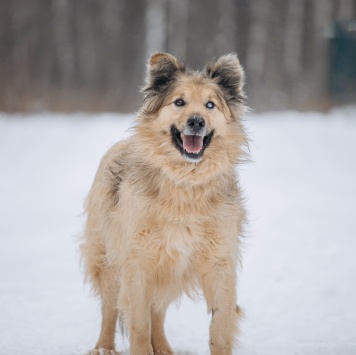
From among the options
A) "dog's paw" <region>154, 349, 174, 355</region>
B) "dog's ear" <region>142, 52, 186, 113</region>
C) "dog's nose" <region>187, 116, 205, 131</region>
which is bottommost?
"dog's paw" <region>154, 349, 174, 355</region>

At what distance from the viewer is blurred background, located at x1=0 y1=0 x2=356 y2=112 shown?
80.9ft

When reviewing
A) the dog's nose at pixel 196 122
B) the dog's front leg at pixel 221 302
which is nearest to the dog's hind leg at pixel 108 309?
the dog's front leg at pixel 221 302

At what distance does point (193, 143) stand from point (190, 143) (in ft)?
0.08

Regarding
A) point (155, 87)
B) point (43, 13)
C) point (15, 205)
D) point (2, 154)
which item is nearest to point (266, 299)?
point (155, 87)

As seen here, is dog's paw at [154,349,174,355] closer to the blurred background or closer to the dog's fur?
the dog's fur

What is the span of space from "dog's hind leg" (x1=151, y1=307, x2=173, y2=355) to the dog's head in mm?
1273

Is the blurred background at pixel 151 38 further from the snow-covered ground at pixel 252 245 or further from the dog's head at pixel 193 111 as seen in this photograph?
the dog's head at pixel 193 111

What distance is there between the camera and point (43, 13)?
25781mm

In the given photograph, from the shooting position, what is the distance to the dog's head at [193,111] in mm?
4484

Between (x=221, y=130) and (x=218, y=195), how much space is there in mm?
517

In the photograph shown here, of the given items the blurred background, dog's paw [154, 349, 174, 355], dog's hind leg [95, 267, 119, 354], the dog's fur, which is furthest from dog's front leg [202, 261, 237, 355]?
A: the blurred background

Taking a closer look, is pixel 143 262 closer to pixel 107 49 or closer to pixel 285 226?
pixel 285 226

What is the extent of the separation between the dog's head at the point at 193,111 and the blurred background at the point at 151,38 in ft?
61.9

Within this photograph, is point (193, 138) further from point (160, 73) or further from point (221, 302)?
point (221, 302)
